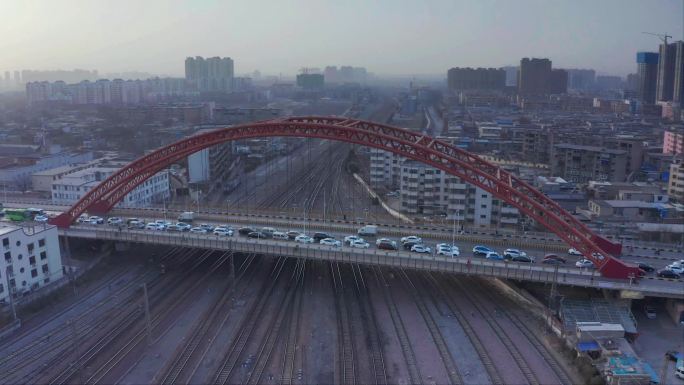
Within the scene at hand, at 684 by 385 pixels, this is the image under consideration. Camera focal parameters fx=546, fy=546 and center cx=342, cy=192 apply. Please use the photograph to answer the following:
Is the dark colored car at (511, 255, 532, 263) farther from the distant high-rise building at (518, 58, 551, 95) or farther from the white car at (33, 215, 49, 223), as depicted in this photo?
the distant high-rise building at (518, 58, 551, 95)

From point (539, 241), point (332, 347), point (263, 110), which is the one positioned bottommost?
point (332, 347)

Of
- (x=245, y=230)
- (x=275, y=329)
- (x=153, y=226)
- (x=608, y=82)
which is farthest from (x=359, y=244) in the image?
(x=608, y=82)

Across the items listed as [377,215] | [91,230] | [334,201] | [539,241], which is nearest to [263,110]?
[334,201]

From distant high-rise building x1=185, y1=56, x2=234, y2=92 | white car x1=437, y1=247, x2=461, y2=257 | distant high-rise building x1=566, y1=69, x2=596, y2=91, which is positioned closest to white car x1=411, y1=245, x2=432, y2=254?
white car x1=437, y1=247, x2=461, y2=257

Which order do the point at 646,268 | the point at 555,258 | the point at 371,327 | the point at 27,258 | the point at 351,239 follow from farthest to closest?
the point at 351,239 → the point at 555,258 → the point at 27,258 → the point at 646,268 → the point at 371,327

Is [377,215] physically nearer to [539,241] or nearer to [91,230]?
[539,241]

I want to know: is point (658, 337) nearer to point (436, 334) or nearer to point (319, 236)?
point (436, 334)
